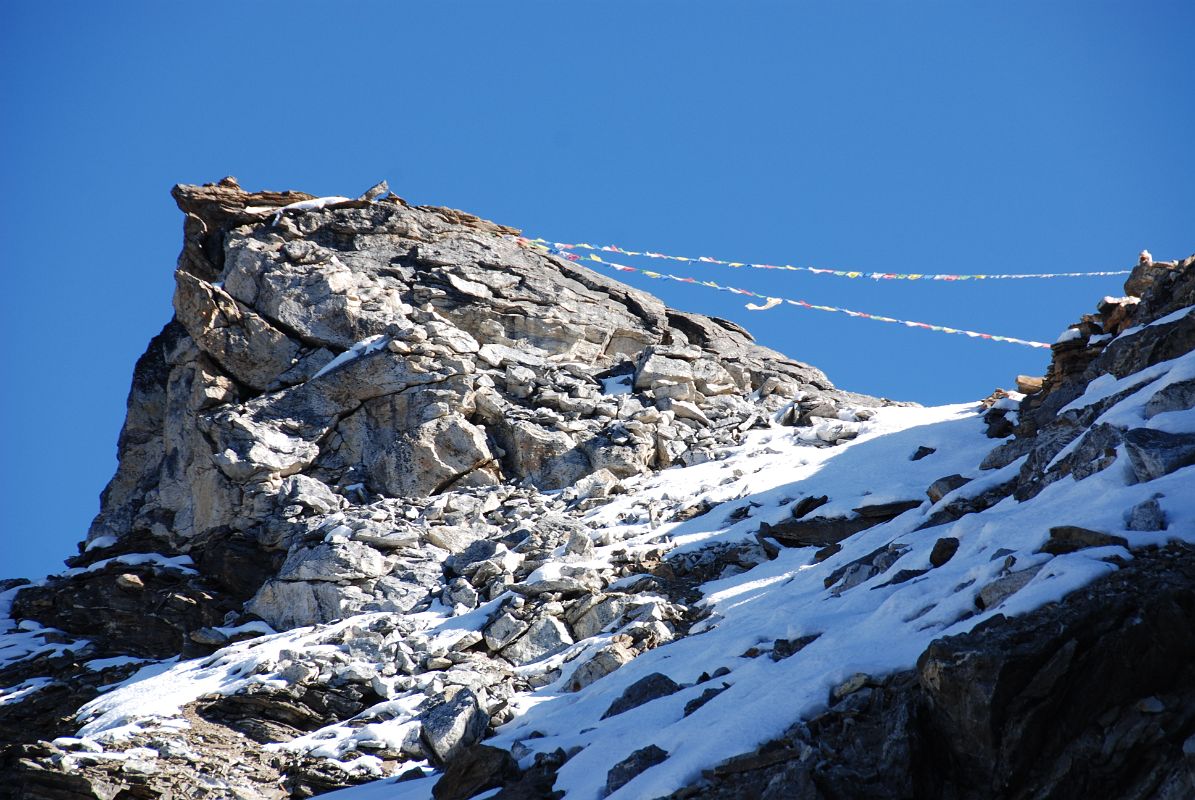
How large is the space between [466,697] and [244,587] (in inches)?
520

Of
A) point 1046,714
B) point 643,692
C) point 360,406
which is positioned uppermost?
point 360,406

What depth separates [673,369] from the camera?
96.1 ft

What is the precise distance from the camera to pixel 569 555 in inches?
742

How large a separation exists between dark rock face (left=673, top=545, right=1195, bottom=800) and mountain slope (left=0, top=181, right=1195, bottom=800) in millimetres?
21

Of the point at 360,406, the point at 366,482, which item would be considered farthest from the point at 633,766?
the point at 360,406

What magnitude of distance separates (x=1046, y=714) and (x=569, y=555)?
12.9m

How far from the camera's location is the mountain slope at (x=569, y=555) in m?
7.04

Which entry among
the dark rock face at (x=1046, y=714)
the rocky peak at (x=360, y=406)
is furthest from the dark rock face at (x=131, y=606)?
the dark rock face at (x=1046, y=714)

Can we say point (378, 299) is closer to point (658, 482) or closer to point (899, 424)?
point (658, 482)

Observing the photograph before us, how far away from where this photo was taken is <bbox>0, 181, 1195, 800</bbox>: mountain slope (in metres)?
7.04

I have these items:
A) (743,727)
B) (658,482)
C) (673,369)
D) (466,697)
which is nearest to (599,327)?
(673,369)

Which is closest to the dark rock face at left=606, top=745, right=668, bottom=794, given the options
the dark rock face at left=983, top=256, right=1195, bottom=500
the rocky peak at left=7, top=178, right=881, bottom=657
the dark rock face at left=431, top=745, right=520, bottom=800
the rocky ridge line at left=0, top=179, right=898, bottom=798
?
the dark rock face at left=431, top=745, right=520, bottom=800

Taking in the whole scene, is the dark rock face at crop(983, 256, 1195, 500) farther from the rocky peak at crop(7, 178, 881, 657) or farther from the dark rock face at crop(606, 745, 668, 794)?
the rocky peak at crop(7, 178, 881, 657)

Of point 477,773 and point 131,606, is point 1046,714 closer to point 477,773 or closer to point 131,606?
point 477,773
